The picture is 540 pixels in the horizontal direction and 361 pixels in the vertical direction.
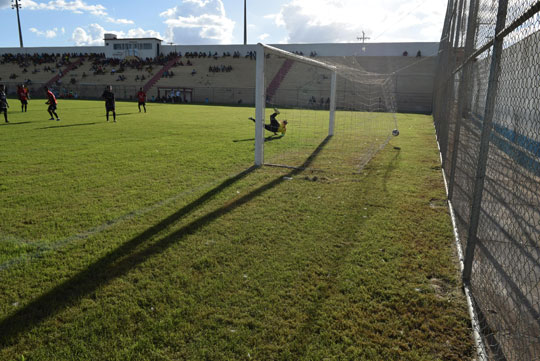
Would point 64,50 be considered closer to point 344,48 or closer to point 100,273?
point 344,48

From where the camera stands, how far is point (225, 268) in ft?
11.7

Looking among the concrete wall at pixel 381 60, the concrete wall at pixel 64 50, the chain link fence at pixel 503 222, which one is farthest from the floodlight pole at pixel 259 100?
the concrete wall at pixel 64 50

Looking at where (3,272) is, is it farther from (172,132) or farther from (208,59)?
(208,59)

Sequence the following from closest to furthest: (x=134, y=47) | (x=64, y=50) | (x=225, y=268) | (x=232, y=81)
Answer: (x=225, y=268), (x=232, y=81), (x=134, y=47), (x=64, y=50)

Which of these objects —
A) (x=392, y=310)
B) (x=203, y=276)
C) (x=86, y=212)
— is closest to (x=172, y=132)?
(x=86, y=212)

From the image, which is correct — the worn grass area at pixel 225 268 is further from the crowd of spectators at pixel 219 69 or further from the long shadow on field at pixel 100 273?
the crowd of spectators at pixel 219 69

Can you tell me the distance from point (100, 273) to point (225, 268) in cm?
118

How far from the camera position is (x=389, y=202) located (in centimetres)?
567

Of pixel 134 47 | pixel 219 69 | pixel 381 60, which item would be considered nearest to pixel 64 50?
pixel 134 47

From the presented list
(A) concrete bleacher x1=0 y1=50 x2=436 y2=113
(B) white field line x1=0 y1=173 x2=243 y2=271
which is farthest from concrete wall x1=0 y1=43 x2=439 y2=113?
(B) white field line x1=0 y1=173 x2=243 y2=271

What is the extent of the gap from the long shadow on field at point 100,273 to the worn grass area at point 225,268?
0.7 inches

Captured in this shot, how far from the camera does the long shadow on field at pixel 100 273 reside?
9.00ft

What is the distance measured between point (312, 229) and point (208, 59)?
162 feet

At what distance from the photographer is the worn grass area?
2.57 m
